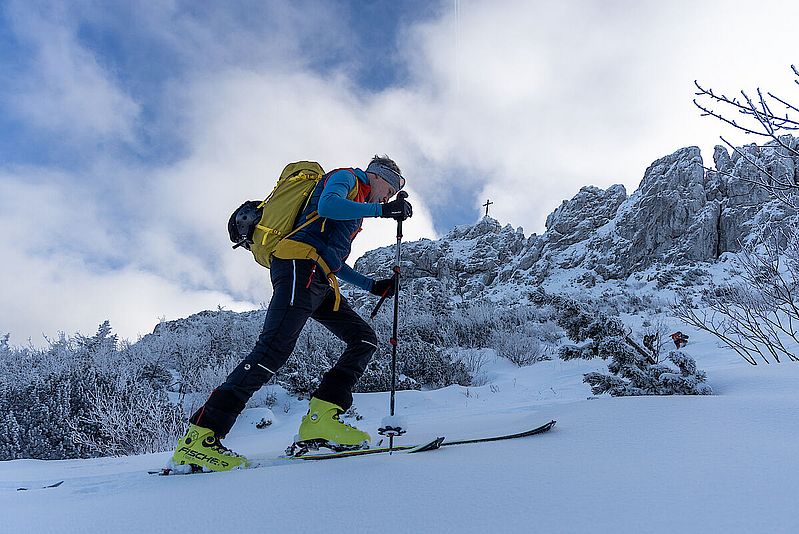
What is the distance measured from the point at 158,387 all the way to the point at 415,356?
3373 mm

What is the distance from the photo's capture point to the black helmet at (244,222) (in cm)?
264

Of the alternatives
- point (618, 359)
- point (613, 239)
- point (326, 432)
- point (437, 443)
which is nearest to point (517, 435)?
point (437, 443)

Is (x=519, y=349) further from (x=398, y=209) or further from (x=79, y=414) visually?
(x=79, y=414)

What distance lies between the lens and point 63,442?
14.1 ft

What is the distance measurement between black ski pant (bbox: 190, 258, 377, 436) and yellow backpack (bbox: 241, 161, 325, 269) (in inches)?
4.8

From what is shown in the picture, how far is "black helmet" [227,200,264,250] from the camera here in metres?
2.64

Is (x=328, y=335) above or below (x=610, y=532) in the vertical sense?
above

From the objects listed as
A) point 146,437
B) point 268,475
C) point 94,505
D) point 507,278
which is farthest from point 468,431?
point 507,278

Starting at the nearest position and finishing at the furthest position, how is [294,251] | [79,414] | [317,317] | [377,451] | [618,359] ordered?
[377,451] → [294,251] → [317,317] → [618,359] → [79,414]

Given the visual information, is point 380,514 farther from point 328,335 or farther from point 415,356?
point 328,335

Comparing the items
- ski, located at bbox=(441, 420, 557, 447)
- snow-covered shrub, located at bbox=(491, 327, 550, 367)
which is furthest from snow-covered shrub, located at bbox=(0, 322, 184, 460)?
snow-covered shrub, located at bbox=(491, 327, 550, 367)

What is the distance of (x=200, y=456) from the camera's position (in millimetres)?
2262

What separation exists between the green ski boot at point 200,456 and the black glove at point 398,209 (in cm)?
139

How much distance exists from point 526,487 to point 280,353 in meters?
1.47
